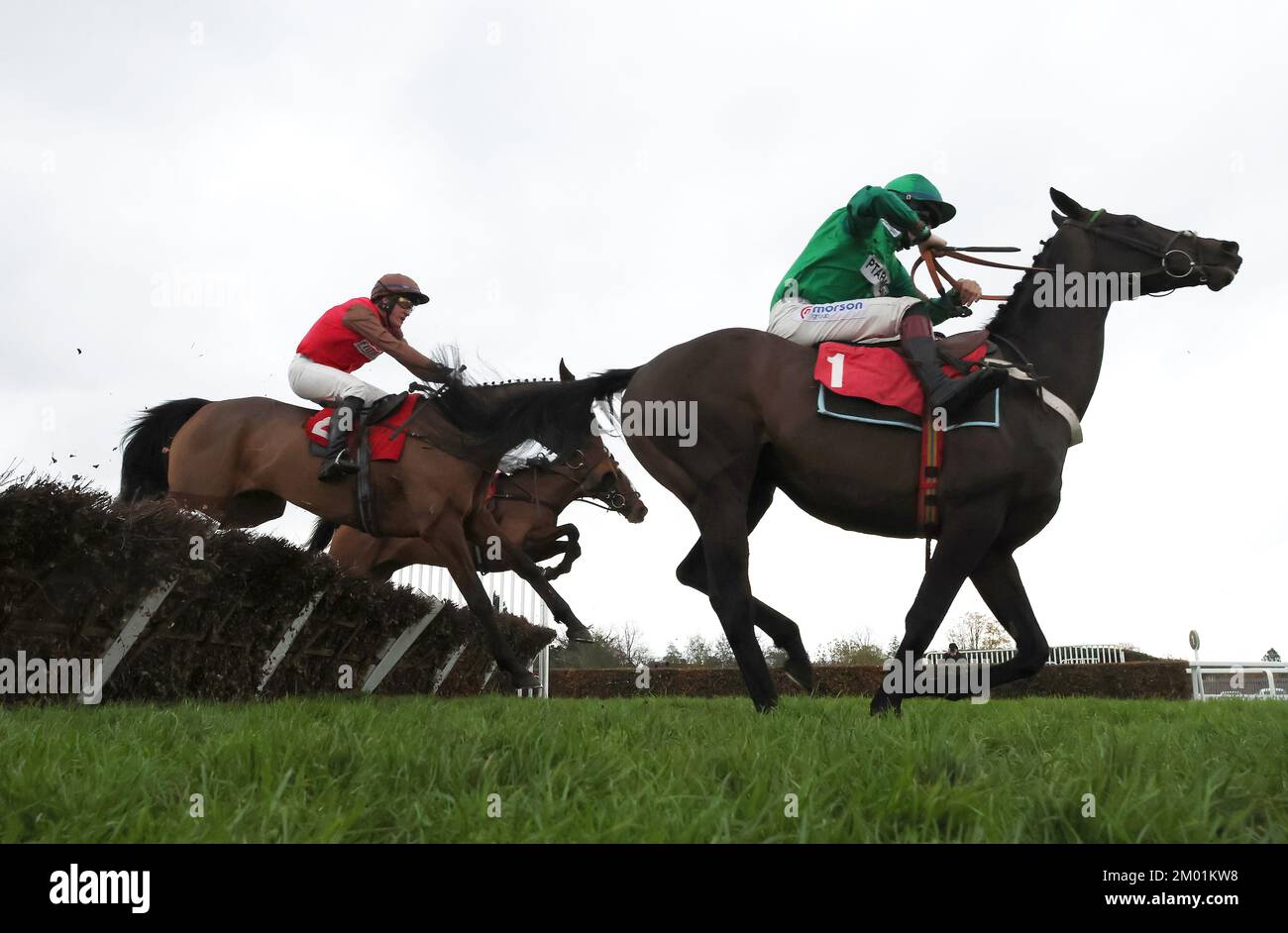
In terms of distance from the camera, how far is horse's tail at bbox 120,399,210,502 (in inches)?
320

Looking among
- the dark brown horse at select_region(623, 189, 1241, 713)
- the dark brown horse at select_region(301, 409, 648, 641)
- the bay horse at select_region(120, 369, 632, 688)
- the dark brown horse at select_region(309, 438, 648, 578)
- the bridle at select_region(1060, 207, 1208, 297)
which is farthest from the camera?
the dark brown horse at select_region(309, 438, 648, 578)

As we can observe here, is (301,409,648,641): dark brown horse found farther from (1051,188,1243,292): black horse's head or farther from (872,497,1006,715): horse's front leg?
(1051,188,1243,292): black horse's head

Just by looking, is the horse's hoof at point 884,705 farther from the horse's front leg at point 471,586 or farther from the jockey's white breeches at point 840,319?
the horse's front leg at point 471,586

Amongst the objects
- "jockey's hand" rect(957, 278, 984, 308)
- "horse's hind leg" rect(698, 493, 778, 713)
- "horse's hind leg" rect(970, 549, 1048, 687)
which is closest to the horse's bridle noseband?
"jockey's hand" rect(957, 278, 984, 308)

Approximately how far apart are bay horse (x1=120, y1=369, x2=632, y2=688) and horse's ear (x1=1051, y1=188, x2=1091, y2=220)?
324 cm

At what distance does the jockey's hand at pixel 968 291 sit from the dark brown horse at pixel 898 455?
0.22 m

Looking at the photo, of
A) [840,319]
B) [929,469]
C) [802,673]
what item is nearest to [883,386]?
[929,469]

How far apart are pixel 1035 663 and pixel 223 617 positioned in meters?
4.58

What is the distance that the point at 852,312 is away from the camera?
5027 mm

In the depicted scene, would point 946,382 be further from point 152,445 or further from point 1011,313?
point 152,445

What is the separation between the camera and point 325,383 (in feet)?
25.0

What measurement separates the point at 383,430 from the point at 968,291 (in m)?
4.11

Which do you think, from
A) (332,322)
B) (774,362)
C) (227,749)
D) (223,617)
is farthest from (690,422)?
(332,322)
